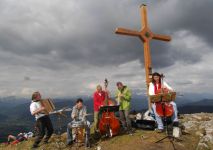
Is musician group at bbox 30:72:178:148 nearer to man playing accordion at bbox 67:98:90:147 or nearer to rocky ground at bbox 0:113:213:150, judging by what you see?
man playing accordion at bbox 67:98:90:147

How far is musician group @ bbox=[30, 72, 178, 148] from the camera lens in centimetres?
1395

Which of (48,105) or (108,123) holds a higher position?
(48,105)

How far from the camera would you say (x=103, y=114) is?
48.8 feet

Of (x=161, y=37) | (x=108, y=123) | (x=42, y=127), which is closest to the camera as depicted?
(x=42, y=127)

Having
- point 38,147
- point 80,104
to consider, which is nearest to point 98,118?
point 80,104

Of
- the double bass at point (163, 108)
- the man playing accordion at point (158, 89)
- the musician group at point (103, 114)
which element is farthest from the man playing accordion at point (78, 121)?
the double bass at point (163, 108)

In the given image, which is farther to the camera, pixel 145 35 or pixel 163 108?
pixel 145 35

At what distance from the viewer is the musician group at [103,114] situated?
14.0 m

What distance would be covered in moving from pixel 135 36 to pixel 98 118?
5.39 meters

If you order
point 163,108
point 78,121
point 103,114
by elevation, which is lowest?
point 78,121

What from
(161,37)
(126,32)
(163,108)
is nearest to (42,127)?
(163,108)

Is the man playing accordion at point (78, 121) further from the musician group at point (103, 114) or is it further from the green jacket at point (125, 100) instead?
the green jacket at point (125, 100)

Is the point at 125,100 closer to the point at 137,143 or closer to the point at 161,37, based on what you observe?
the point at 137,143

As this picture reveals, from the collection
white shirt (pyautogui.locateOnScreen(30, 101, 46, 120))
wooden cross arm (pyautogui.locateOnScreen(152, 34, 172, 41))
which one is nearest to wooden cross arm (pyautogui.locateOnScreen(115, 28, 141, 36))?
wooden cross arm (pyautogui.locateOnScreen(152, 34, 172, 41))
